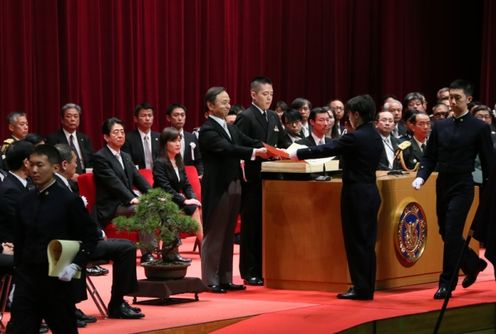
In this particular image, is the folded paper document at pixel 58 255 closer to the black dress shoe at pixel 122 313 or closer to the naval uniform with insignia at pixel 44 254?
the naval uniform with insignia at pixel 44 254

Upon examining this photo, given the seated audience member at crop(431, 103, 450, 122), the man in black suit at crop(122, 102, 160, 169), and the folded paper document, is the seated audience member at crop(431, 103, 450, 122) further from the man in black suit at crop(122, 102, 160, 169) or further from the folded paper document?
the folded paper document

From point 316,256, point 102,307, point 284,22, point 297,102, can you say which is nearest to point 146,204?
point 102,307

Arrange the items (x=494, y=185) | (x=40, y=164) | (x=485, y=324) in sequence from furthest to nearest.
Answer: (x=485, y=324) → (x=494, y=185) → (x=40, y=164)

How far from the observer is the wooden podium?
716 cm

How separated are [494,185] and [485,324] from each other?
1.39 meters

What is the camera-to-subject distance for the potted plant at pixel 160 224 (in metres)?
6.67

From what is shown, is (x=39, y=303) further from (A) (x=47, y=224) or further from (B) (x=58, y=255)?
(A) (x=47, y=224)

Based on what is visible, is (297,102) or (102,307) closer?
(102,307)

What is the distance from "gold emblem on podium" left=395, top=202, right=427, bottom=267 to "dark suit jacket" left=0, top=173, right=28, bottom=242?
2.58 m

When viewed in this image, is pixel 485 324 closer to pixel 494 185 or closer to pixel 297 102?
pixel 494 185

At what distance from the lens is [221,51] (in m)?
12.9

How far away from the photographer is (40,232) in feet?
16.7

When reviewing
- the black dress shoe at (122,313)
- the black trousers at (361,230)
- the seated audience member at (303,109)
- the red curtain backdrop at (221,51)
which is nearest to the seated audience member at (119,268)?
the black dress shoe at (122,313)

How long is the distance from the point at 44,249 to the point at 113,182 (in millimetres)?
3406
